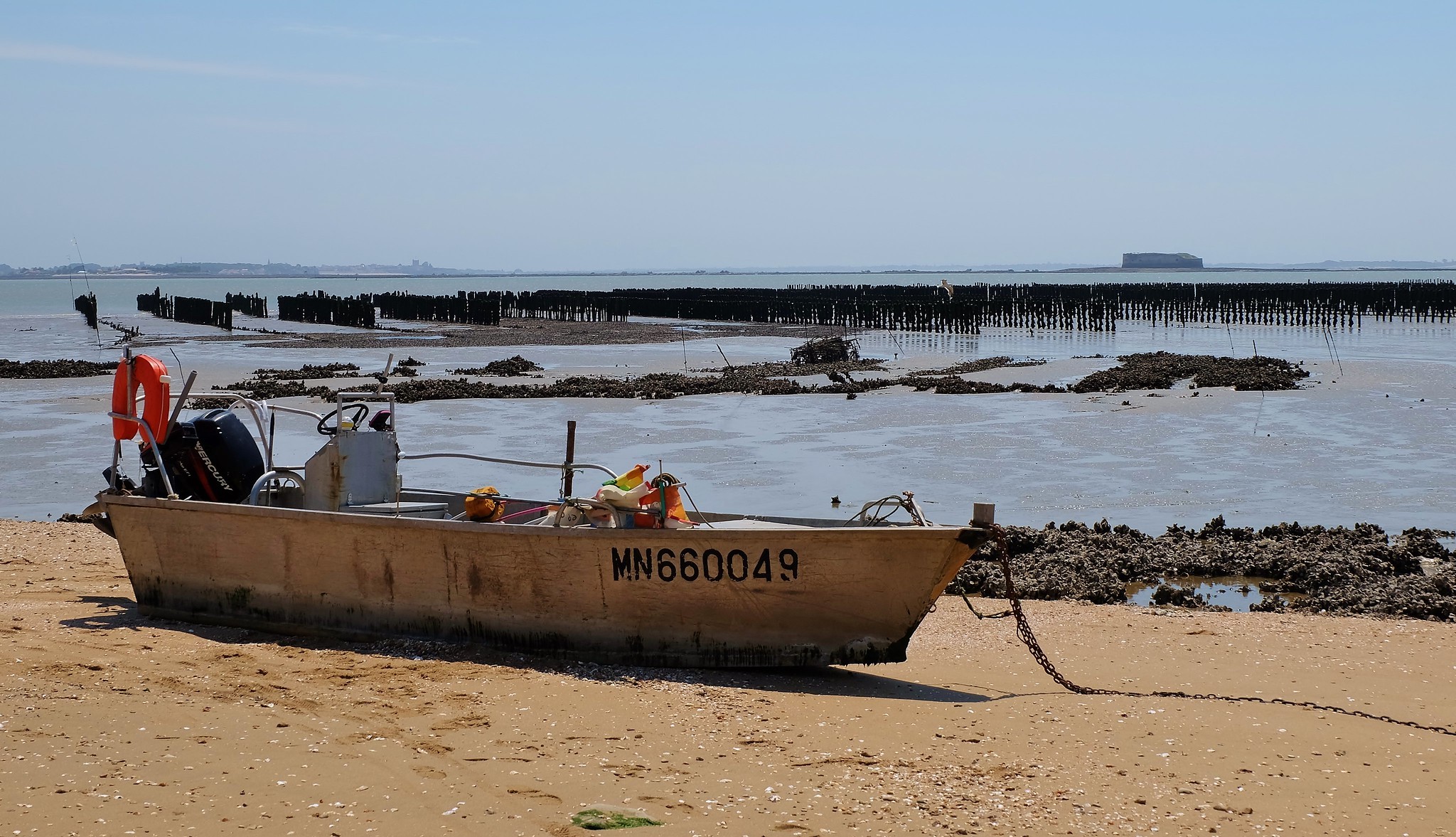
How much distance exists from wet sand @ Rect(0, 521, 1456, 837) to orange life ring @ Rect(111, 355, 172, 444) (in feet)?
4.85

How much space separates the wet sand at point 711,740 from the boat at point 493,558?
23 centimetres

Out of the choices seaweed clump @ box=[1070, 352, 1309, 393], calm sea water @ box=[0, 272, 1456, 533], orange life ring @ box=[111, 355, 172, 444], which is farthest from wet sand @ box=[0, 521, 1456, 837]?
seaweed clump @ box=[1070, 352, 1309, 393]

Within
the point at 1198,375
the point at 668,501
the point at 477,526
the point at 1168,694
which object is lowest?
A: the point at 1168,694

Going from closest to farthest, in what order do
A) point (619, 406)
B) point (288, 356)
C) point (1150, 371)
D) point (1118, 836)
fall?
point (1118, 836) → point (619, 406) → point (1150, 371) → point (288, 356)

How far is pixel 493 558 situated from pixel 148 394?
3330 mm

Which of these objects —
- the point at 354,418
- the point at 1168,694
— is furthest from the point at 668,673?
the point at 354,418

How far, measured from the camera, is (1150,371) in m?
31.0

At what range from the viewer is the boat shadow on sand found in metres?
7.35

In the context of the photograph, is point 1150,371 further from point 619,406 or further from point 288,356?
point 288,356

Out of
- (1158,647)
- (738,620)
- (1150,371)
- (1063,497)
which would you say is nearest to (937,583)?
(738,620)

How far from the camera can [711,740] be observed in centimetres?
630

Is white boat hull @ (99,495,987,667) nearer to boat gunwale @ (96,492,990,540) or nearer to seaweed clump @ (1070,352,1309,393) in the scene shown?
boat gunwale @ (96,492,990,540)

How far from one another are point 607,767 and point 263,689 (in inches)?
90.7

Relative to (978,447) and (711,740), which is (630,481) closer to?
(711,740)
